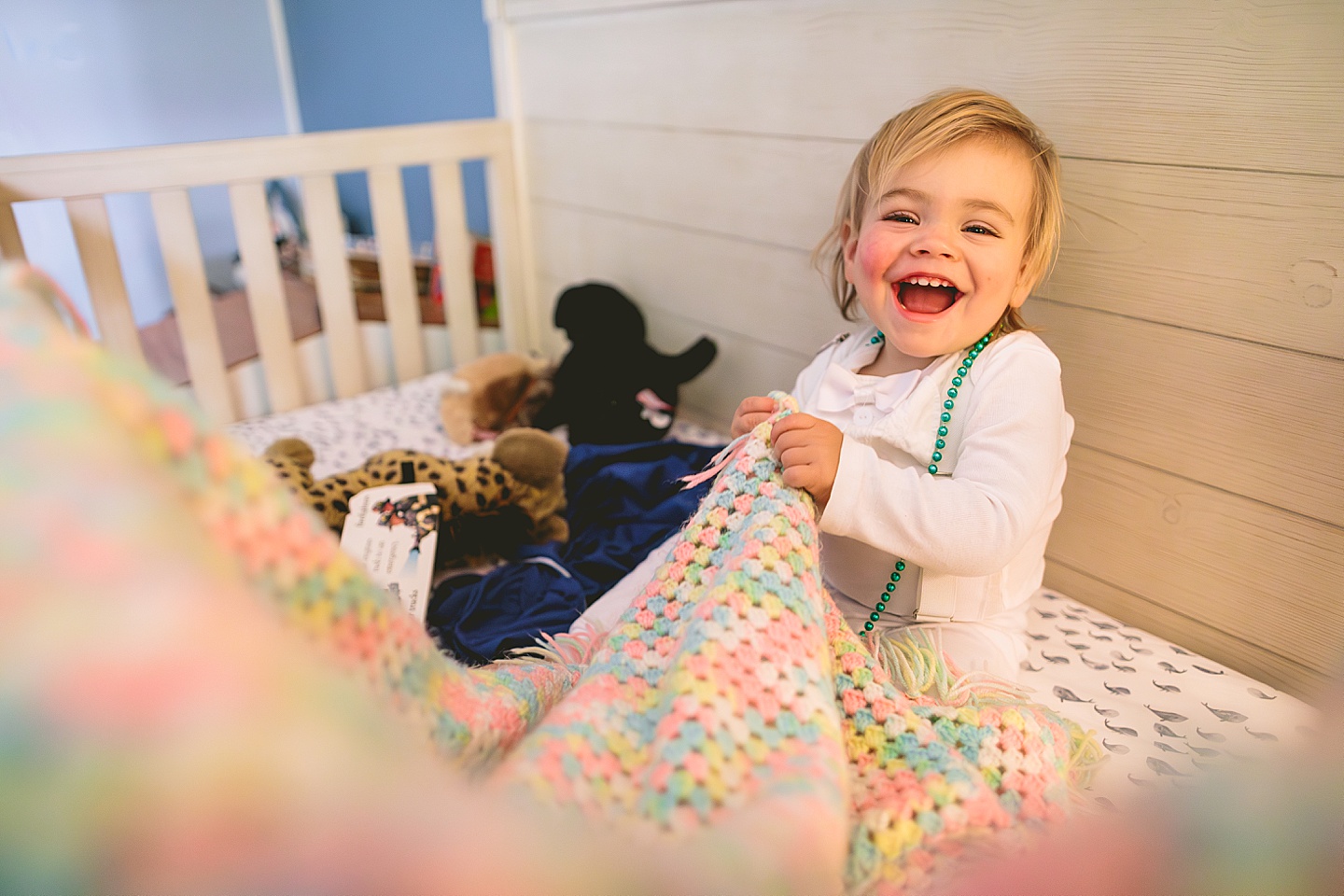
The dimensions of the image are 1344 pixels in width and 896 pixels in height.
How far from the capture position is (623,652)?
620 mm

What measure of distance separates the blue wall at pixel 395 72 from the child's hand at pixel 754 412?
1.52 metres

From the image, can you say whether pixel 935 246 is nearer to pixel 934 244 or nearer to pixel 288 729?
pixel 934 244

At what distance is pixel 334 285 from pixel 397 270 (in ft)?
0.39

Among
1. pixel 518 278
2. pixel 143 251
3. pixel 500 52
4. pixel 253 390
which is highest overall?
pixel 500 52

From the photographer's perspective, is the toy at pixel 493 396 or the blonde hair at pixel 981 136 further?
the toy at pixel 493 396

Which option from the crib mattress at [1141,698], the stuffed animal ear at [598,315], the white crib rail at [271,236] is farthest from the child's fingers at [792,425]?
the white crib rail at [271,236]

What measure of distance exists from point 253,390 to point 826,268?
1.10m

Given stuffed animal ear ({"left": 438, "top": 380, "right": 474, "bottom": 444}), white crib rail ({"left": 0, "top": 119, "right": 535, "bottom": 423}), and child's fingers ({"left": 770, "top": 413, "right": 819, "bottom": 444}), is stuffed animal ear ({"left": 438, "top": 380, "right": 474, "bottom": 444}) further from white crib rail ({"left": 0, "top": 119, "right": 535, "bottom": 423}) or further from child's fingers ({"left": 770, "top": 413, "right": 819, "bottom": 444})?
child's fingers ({"left": 770, "top": 413, "right": 819, "bottom": 444})

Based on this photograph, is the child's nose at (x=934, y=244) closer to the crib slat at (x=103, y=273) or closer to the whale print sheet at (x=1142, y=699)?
the whale print sheet at (x=1142, y=699)

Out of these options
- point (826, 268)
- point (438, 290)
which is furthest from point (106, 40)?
point (826, 268)

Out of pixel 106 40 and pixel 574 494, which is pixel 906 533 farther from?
pixel 106 40

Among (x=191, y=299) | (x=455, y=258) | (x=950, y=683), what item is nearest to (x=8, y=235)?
(x=191, y=299)

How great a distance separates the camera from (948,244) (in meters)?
0.77

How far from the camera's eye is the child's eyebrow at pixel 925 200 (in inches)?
30.4
